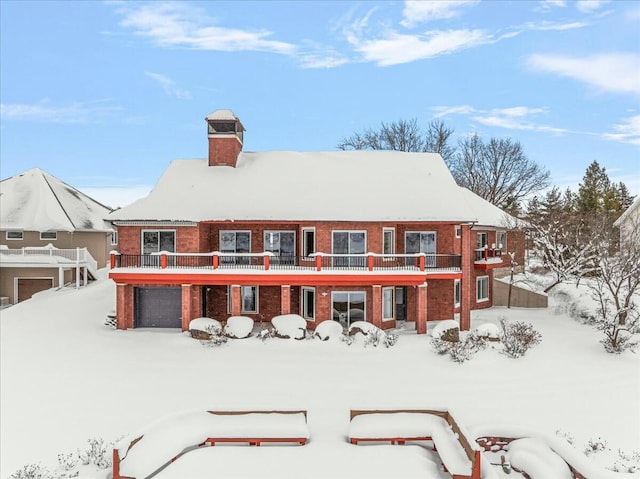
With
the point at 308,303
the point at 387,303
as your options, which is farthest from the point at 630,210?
the point at 308,303

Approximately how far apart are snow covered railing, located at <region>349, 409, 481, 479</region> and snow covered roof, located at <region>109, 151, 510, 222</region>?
440 inches

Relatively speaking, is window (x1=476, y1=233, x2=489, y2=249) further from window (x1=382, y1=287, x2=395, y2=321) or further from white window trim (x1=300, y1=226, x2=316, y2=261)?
white window trim (x1=300, y1=226, x2=316, y2=261)

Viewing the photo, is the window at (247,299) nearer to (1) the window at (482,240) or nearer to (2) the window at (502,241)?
(1) the window at (482,240)

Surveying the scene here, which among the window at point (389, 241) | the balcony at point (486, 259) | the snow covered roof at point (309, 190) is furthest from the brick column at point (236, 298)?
the balcony at point (486, 259)

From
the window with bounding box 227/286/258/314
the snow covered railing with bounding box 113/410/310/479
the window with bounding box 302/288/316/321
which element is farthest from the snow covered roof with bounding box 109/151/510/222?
the snow covered railing with bounding box 113/410/310/479

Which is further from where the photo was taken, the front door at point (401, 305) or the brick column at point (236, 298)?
the front door at point (401, 305)

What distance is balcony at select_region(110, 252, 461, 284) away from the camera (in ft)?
68.3

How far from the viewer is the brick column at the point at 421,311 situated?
20.9 meters

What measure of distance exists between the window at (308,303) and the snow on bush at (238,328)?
11.5 feet

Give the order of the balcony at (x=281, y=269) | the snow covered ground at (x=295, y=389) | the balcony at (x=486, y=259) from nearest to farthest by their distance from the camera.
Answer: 1. the snow covered ground at (x=295, y=389)
2. the balcony at (x=281, y=269)
3. the balcony at (x=486, y=259)

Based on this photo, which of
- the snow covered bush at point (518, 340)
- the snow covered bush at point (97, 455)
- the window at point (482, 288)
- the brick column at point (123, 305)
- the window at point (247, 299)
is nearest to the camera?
the snow covered bush at point (97, 455)

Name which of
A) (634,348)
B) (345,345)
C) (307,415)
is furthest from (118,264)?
(634,348)

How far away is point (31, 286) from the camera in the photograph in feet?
101

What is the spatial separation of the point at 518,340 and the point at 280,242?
12.7 m
